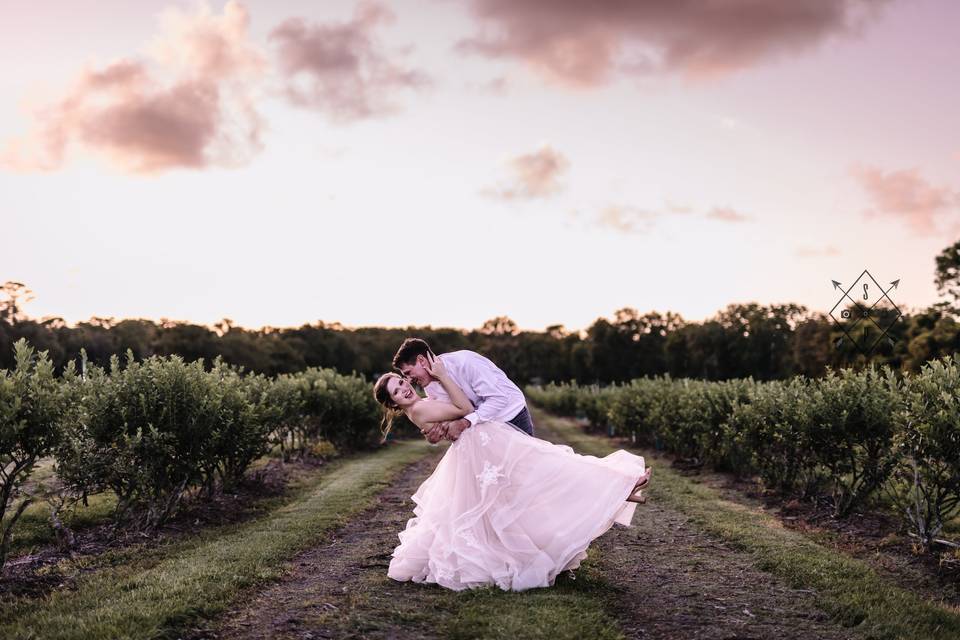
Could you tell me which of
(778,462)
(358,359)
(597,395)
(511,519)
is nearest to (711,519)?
(778,462)

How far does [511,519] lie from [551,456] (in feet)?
2.29

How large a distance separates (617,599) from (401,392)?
2.72 meters

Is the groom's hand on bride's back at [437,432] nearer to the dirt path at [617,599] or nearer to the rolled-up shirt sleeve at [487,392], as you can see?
the rolled-up shirt sleeve at [487,392]

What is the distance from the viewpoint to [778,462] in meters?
12.6

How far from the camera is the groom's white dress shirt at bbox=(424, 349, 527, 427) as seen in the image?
276 inches

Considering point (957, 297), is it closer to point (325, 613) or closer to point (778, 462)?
point (778, 462)

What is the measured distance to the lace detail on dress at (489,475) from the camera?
22.2ft

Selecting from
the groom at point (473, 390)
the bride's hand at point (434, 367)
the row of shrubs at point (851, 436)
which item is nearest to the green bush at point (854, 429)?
the row of shrubs at point (851, 436)

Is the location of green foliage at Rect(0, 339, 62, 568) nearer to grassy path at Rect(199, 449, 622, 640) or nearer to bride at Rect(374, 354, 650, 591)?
grassy path at Rect(199, 449, 622, 640)

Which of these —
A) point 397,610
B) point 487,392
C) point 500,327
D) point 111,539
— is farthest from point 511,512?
point 500,327

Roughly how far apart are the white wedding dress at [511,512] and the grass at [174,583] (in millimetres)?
1639

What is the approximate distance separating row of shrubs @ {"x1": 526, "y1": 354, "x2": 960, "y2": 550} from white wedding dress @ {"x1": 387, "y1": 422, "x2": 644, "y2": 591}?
3.13m

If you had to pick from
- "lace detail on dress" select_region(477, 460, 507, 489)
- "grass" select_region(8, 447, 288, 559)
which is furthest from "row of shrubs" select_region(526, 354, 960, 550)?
"grass" select_region(8, 447, 288, 559)

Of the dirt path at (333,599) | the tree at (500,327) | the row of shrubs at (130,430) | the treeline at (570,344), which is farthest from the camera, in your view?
the tree at (500,327)
